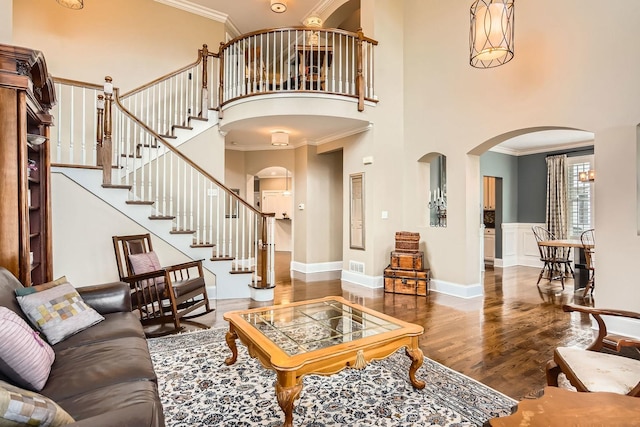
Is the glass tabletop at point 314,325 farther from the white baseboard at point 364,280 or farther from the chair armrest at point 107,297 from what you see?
the white baseboard at point 364,280

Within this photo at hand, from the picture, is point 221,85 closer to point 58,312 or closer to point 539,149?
point 58,312

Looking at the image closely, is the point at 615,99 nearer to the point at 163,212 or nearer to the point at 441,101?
the point at 441,101

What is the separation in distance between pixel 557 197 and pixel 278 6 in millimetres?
7332

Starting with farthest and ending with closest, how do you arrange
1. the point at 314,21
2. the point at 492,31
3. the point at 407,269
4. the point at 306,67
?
the point at 314,21, the point at 306,67, the point at 407,269, the point at 492,31

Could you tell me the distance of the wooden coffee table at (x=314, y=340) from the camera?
1.81m

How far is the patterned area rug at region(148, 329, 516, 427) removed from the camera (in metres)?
2.00

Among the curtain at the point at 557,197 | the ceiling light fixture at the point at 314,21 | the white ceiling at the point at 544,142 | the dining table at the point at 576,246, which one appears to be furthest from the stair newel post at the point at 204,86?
the curtain at the point at 557,197

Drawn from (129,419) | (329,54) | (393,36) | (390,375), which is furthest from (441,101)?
(129,419)

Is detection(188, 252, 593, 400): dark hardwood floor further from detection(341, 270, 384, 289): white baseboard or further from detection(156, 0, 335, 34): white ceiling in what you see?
detection(156, 0, 335, 34): white ceiling

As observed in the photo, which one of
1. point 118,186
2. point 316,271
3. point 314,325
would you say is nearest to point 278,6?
point 118,186

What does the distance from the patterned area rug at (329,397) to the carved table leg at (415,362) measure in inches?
1.8

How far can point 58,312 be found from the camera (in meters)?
2.12

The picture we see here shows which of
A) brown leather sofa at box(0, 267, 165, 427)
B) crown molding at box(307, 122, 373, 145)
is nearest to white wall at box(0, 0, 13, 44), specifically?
brown leather sofa at box(0, 267, 165, 427)

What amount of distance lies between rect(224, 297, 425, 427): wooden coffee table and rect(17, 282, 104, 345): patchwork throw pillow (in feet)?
3.17
